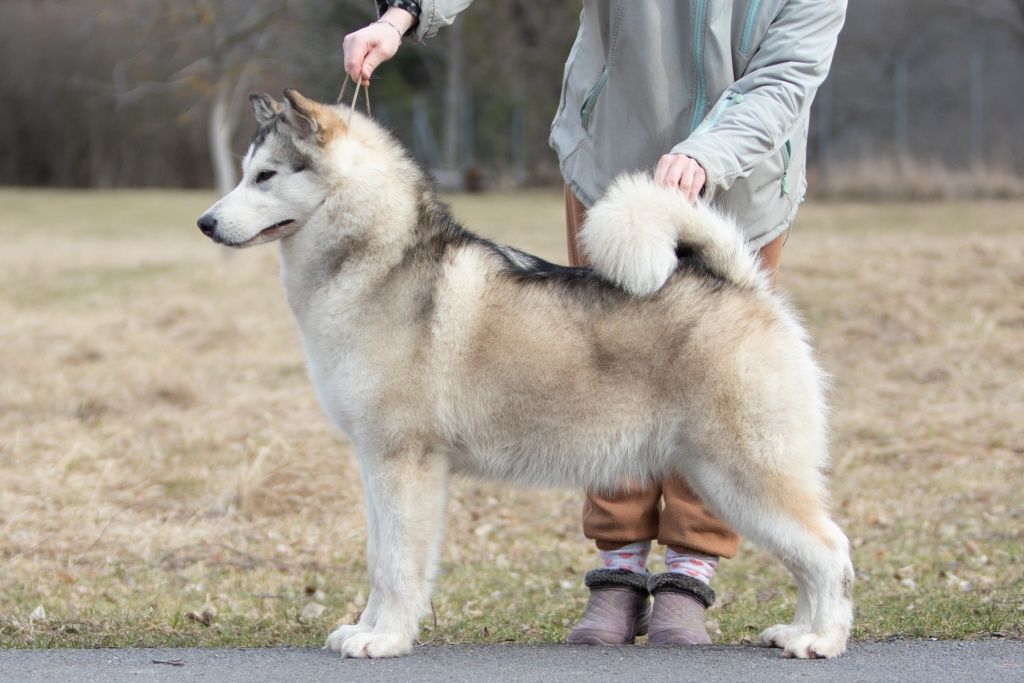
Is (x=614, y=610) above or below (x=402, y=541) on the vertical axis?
below

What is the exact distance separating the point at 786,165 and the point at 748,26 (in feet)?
1.47

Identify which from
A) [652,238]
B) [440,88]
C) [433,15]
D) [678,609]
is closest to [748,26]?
[652,238]

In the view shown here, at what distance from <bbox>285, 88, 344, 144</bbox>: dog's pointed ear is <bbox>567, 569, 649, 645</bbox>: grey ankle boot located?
1624 mm

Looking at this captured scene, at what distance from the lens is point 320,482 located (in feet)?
20.7

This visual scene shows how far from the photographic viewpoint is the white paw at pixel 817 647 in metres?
3.27

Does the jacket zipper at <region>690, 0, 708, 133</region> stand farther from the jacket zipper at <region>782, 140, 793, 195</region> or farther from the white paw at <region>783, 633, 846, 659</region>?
the white paw at <region>783, 633, 846, 659</region>

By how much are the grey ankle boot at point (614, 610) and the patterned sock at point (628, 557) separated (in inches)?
0.8

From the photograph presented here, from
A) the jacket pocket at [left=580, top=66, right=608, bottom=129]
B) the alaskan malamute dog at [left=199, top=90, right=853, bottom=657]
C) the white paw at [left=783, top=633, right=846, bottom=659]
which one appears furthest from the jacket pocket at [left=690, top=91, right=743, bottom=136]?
the white paw at [left=783, top=633, right=846, bottom=659]

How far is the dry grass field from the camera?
444 cm

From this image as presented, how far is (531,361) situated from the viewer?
3359 millimetres

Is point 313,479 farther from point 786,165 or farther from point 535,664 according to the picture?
point 786,165

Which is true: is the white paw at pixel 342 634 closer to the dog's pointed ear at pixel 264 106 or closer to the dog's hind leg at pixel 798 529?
the dog's hind leg at pixel 798 529

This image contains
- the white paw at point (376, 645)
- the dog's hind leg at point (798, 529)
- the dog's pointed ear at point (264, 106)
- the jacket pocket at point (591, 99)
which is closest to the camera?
the dog's hind leg at point (798, 529)

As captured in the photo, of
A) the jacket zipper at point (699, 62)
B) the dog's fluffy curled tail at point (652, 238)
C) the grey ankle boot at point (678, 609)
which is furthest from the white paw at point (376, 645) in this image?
the jacket zipper at point (699, 62)
